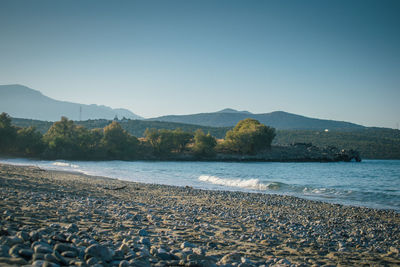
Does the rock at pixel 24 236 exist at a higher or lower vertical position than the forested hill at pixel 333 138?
lower

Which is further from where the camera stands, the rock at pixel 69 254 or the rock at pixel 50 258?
the rock at pixel 69 254

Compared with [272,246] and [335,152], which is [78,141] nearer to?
[272,246]

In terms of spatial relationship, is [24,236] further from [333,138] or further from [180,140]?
[333,138]

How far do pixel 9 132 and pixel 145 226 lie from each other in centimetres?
8606

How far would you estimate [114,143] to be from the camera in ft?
301

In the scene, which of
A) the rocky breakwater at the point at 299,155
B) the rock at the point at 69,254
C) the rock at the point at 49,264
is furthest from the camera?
the rocky breakwater at the point at 299,155

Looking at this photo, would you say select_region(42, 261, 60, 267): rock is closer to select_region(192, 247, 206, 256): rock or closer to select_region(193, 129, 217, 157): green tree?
select_region(192, 247, 206, 256): rock

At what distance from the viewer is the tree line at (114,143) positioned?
7812 centimetres

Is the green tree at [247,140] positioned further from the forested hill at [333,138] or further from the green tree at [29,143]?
the green tree at [29,143]

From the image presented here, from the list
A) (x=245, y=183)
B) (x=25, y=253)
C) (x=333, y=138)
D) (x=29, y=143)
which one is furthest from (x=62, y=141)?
(x=333, y=138)

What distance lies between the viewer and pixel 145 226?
741 cm

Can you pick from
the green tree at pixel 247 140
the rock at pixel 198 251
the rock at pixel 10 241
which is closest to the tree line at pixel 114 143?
the green tree at pixel 247 140

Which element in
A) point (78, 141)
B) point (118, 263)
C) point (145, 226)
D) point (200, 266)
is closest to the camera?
point (118, 263)

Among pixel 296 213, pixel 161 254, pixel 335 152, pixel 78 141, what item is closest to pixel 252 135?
pixel 335 152
